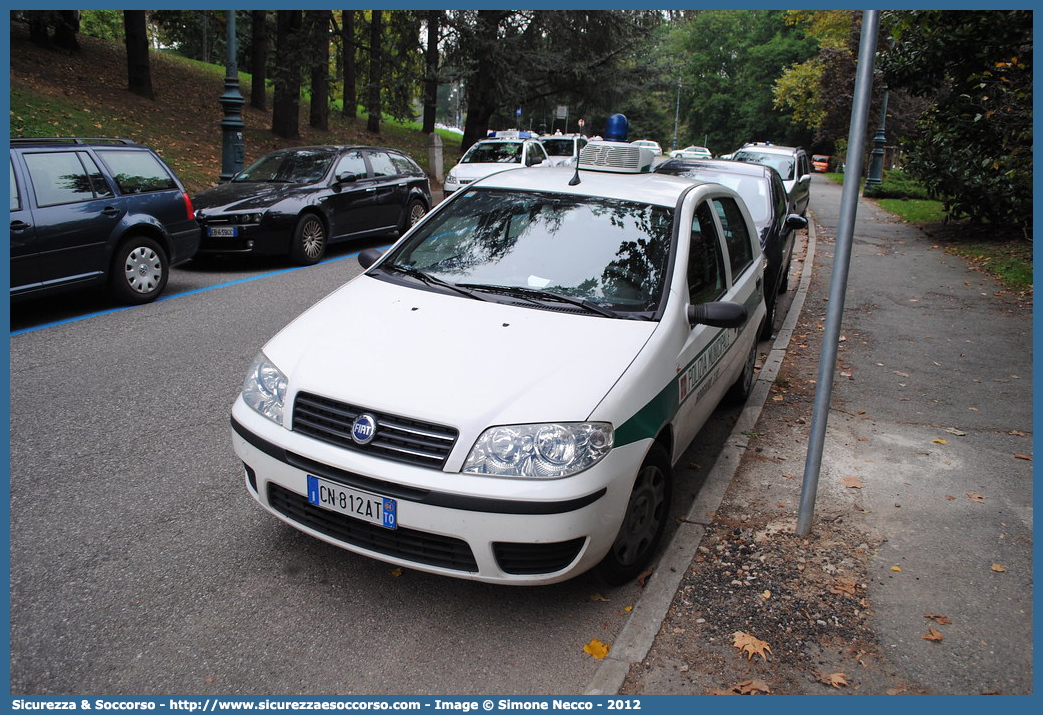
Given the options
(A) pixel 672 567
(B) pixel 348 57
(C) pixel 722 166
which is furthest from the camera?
(B) pixel 348 57

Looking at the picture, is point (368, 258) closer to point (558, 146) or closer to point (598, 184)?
point (598, 184)

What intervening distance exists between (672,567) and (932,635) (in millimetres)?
1089

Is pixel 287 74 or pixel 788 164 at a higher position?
pixel 287 74

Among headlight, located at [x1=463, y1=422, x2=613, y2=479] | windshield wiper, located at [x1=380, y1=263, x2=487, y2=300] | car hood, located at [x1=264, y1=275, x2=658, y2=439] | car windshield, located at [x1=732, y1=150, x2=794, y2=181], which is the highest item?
car windshield, located at [x1=732, y1=150, x2=794, y2=181]

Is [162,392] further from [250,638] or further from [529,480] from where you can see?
[529,480]

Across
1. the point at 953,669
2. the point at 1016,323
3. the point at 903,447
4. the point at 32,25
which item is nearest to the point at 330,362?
the point at 953,669

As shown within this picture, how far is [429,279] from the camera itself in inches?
169

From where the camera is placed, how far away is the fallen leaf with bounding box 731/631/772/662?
3.24m

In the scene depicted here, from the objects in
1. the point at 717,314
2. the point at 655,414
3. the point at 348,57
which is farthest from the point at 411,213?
the point at 348,57

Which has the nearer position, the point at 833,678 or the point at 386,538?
the point at 833,678

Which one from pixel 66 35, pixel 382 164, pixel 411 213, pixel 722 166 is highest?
pixel 66 35

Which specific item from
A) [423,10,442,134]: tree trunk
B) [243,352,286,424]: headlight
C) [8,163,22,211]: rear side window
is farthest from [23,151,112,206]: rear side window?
[423,10,442,134]: tree trunk

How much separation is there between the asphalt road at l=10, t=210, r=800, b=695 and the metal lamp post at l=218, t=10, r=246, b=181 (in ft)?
39.5

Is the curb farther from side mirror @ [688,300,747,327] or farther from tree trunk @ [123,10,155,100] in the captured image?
tree trunk @ [123,10,155,100]
